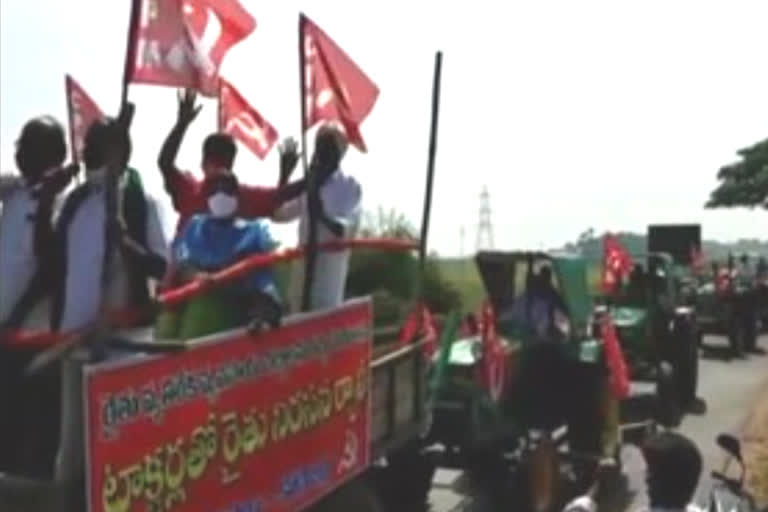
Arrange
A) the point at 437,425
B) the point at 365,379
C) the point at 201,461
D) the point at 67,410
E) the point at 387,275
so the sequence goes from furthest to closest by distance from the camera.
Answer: the point at 387,275 < the point at 437,425 < the point at 365,379 < the point at 201,461 < the point at 67,410

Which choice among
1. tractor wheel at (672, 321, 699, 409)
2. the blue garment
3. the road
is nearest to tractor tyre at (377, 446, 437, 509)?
the road

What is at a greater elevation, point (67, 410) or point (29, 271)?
point (29, 271)

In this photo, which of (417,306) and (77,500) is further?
(417,306)

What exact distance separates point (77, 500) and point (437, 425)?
647 cm

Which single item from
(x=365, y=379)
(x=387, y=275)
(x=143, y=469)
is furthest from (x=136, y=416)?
(x=387, y=275)

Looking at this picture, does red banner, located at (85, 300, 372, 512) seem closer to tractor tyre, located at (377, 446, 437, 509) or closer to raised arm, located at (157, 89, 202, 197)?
raised arm, located at (157, 89, 202, 197)

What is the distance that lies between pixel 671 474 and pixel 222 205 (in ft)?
7.70

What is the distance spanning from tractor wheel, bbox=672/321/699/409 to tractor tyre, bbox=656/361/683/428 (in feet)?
0.71

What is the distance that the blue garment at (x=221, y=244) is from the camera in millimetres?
6195

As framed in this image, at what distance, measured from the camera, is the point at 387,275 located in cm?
1514

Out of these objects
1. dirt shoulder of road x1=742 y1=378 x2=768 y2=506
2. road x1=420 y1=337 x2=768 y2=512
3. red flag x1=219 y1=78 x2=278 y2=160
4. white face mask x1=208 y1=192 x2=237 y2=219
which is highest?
red flag x1=219 y1=78 x2=278 y2=160

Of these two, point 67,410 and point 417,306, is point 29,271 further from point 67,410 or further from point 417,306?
point 417,306

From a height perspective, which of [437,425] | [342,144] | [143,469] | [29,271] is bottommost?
[437,425]

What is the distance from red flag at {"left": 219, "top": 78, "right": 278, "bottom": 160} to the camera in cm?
781
